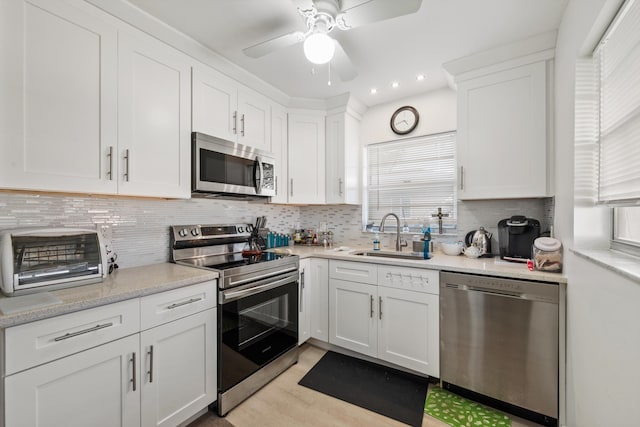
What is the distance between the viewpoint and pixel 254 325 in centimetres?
191

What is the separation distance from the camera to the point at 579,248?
1356 mm

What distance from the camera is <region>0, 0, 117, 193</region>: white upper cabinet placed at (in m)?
1.20

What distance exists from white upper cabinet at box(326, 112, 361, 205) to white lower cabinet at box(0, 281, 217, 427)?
1.59 meters

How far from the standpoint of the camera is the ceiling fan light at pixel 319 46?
1312 millimetres

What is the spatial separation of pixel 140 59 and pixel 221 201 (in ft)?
3.84

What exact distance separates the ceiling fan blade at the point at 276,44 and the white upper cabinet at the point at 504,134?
4.63 ft

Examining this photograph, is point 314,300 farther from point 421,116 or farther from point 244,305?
point 421,116

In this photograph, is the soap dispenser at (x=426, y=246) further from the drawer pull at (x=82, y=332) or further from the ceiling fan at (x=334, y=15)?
the drawer pull at (x=82, y=332)

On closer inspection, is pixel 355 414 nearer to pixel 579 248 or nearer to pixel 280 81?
pixel 579 248

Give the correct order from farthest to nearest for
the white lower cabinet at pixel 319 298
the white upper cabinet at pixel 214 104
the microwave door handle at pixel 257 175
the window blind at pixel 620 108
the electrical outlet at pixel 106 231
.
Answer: the white lower cabinet at pixel 319 298 < the microwave door handle at pixel 257 175 < the white upper cabinet at pixel 214 104 < the electrical outlet at pixel 106 231 < the window blind at pixel 620 108

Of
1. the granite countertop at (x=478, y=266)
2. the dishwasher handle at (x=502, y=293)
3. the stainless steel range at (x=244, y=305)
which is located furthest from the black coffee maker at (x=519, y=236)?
the stainless steel range at (x=244, y=305)

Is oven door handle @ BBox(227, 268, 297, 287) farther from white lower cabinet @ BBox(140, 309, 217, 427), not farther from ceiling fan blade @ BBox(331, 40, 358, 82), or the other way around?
ceiling fan blade @ BBox(331, 40, 358, 82)

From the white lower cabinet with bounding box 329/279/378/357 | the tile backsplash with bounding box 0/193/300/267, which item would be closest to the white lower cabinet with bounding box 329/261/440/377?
the white lower cabinet with bounding box 329/279/378/357

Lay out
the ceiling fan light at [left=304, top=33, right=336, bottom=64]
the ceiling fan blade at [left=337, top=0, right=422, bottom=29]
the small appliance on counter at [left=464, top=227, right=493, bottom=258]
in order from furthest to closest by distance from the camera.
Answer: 1. the small appliance on counter at [left=464, top=227, right=493, bottom=258]
2. the ceiling fan light at [left=304, top=33, right=336, bottom=64]
3. the ceiling fan blade at [left=337, top=0, right=422, bottom=29]
